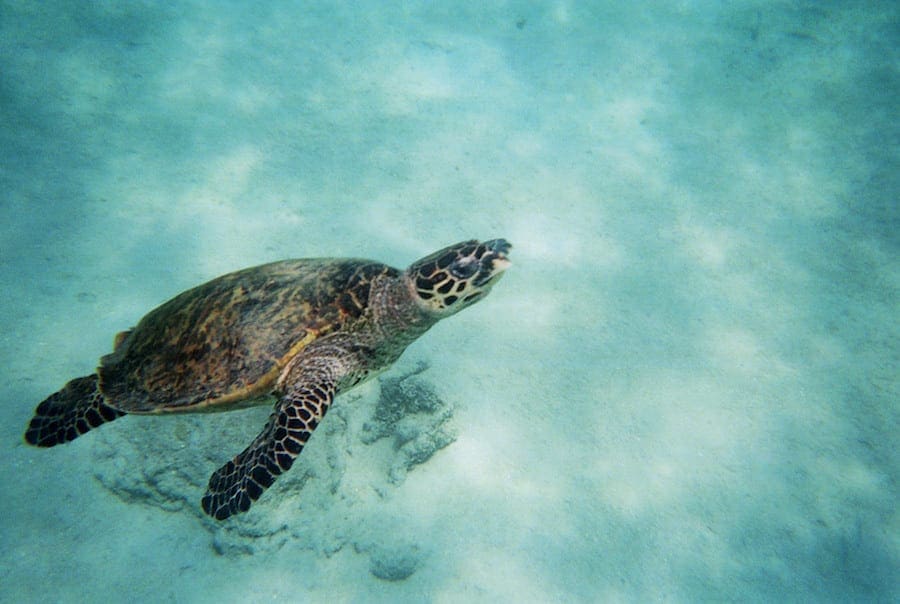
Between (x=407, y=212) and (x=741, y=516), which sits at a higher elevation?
(x=407, y=212)

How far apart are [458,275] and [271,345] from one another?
5.04 feet

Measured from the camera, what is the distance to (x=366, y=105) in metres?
7.98

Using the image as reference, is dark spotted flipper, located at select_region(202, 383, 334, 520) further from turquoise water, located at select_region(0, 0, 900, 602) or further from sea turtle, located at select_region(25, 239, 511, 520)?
turquoise water, located at select_region(0, 0, 900, 602)

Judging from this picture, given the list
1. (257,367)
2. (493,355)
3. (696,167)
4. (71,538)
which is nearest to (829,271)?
(696,167)

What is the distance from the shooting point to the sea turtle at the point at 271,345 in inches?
119

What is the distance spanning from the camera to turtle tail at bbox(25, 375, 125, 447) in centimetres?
345

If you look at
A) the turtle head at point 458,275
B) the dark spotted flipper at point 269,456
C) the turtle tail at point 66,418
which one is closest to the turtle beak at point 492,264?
the turtle head at point 458,275

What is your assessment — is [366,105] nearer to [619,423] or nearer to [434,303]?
[434,303]

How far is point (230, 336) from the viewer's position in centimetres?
328

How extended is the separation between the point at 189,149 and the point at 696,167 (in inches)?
343

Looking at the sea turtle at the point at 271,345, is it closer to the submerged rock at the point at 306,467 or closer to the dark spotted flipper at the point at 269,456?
the dark spotted flipper at the point at 269,456

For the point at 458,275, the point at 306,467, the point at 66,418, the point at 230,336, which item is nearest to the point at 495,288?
the point at 458,275

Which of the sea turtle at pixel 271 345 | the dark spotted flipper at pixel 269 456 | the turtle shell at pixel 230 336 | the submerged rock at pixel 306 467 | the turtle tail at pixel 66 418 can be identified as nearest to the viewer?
the dark spotted flipper at pixel 269 456

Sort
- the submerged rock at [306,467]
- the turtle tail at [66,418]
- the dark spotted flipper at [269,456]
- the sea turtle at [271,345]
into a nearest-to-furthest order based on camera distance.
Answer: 1. the dark spotted flipper at [269,456]
2. the sea turtle at [271,345]
3. the turtle tail at [66,418]
4. the submerged rock at [306,467]
